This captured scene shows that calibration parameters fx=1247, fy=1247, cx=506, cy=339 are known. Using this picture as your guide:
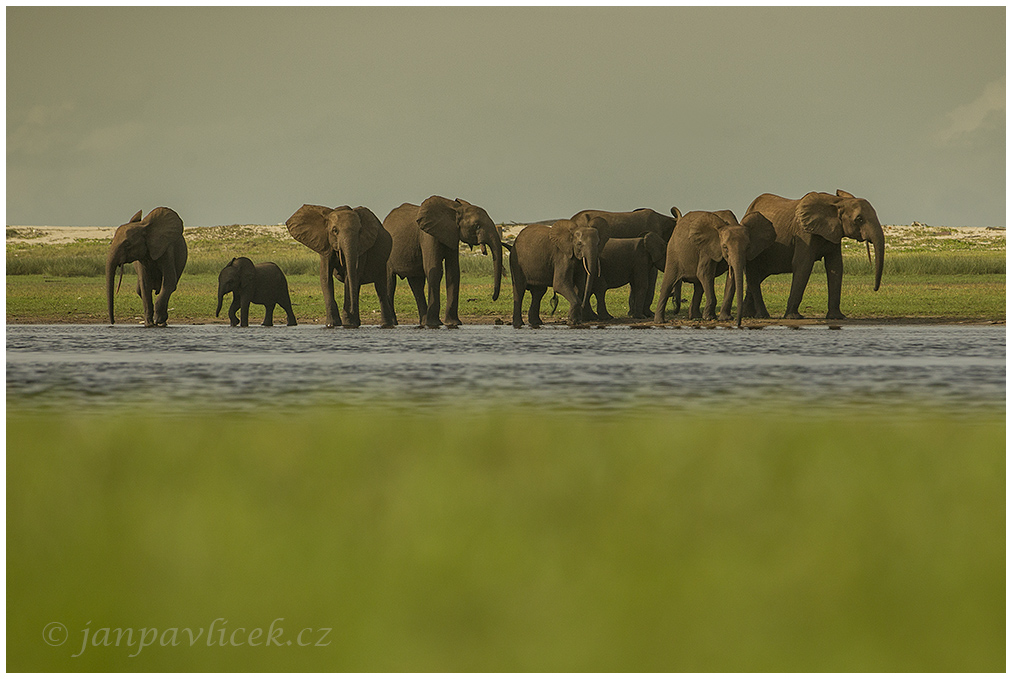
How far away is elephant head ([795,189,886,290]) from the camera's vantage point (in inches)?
985

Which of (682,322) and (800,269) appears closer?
(682,322)

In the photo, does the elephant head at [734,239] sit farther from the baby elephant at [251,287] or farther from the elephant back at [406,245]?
the baby elephant at [251,287]

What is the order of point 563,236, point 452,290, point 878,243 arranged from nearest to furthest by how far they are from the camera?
point 452,290 < point 563,236 < point 878,243

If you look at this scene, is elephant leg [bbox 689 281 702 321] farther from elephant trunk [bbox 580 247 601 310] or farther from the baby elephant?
the baby elephant

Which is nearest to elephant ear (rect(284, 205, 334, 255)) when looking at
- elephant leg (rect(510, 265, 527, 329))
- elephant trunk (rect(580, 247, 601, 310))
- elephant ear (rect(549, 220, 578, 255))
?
elephant leg (rect(510, 265, 527, 329))

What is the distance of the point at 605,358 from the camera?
14969mm

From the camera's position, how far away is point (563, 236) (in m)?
23.7

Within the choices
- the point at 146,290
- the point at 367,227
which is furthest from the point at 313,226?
the point at 146,290

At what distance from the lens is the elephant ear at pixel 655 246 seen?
25.3 m

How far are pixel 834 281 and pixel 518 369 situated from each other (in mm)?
13467

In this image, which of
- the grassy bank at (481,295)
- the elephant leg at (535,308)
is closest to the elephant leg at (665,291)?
the elephant leg at (535,308)

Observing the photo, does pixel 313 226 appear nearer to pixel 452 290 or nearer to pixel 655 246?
pixel 452 290

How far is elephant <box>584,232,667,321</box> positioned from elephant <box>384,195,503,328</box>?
7.41 ft

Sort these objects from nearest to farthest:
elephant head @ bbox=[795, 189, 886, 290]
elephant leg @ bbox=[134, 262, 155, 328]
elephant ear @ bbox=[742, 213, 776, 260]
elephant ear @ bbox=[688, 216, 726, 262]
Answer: elephant leg @ bbox=[134, 262, 155, 328], elephant ear @ bbox=[688, 216, 726, 262], elephant ear @ bbox=[742, 213, 776, 260], elephant head @ bbox=[795, 189, 886, 290]
